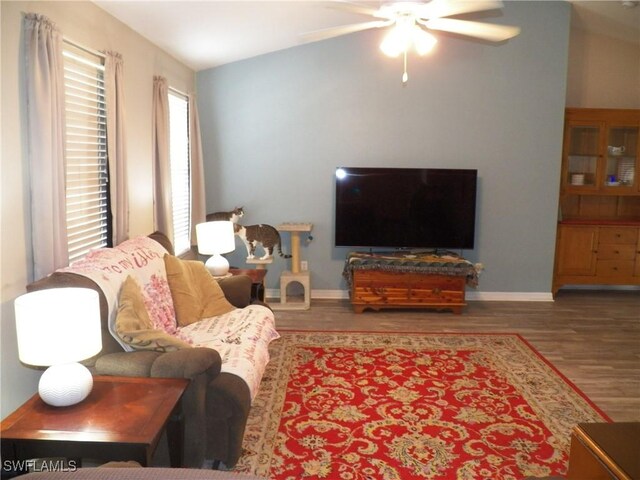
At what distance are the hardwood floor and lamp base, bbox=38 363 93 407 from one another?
2.89 meters

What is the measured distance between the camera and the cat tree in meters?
5.54

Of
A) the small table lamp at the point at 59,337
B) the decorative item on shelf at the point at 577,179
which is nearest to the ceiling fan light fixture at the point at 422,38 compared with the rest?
the small table lamp at the point at 59,337

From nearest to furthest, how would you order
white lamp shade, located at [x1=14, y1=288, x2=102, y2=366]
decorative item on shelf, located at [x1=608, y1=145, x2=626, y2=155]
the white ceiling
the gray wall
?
white lamp shade, located at [x1=14, y1=288, x2=102, y2=366] → the white ceiling → the gray wall → decorative item on shelf, located at [x1=608, y1=145, x2=626, y2=155]

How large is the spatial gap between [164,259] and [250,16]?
2.10 m

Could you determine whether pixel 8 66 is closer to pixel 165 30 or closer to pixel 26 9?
pixel 26 9

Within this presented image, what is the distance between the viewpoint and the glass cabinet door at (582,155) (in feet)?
19.8

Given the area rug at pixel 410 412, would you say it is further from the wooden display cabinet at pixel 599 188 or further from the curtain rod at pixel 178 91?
the curtain rod at pixel 178 91

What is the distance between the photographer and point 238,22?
4.32 metres

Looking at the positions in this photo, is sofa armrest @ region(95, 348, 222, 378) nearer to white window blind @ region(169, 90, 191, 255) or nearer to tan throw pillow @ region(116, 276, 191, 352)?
tan throw pillow @ region(116, 276, 191, 352)

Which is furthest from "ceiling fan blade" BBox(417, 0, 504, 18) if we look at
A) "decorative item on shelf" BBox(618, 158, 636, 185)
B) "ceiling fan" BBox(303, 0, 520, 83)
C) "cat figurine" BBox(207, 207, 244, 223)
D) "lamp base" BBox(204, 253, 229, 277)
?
"decorative item on shelf" BBox(618, 158, 636, 185)

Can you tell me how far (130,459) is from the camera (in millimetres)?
1888

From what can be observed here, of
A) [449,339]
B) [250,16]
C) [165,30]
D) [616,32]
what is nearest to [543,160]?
[616,32]

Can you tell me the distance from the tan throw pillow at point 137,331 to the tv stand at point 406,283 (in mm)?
2975

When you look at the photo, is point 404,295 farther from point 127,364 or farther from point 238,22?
point 127,364
